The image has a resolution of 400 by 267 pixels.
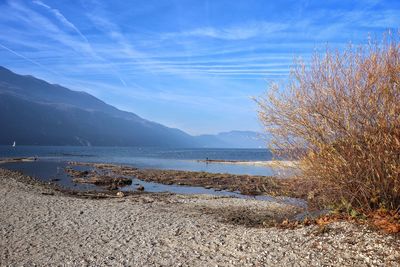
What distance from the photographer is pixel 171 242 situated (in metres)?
9.62

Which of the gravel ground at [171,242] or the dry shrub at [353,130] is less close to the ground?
the dry shrub at [353,130]

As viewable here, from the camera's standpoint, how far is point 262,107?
1015 cm

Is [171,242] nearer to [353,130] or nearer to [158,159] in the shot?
[353,130]

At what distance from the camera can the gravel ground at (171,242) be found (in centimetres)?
786

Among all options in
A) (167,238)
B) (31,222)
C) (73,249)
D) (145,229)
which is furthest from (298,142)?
(31,222)

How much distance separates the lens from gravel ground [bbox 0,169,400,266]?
7.86 m

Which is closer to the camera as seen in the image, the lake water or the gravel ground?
the gravel ground

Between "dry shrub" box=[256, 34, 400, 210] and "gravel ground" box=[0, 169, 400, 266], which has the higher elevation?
"dry shrub" box=[256, 34, 400, 210]

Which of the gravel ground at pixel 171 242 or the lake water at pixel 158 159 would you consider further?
the lake water at pixel 158 159

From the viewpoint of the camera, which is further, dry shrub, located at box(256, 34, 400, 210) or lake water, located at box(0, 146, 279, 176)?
lake water, located at box(0, 146, 279, 176)

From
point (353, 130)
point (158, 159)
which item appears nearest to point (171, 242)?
point (353, 130)

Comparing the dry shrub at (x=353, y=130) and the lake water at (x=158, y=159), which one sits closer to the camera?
the dry shrub at (x=353, y=130)

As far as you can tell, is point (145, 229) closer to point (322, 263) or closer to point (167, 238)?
point (167, 238)

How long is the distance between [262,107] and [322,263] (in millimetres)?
4206
